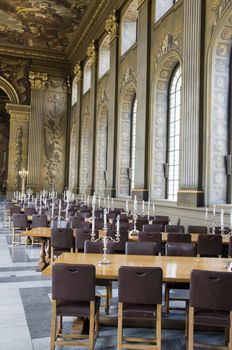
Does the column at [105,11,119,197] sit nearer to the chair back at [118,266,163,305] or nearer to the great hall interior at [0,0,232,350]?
the great hall interior at [0,0,232,350]

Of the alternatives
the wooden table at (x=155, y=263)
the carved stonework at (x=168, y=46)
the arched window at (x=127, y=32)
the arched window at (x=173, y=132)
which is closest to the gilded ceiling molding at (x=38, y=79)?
the arched window at (x=127, y=32)

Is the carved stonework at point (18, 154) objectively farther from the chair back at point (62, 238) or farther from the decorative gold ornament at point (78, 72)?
the chair back at point (62, 238)

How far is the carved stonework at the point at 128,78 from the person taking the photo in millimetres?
15811

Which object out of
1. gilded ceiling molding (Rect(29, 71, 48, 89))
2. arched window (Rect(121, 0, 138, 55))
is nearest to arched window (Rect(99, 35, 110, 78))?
arched window (Rect(121, 0, 138, 55))

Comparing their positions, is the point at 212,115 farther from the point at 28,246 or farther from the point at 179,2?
the point at 28,246

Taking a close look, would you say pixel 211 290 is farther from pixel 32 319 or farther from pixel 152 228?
pixel 152 228

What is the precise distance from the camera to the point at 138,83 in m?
14.7

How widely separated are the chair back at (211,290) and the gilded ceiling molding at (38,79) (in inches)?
952

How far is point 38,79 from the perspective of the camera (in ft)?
85.9

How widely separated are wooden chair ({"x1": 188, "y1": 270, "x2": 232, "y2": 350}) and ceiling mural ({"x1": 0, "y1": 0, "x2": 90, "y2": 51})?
19698 millimetres

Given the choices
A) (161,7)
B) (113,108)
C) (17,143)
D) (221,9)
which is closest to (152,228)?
(221,9)

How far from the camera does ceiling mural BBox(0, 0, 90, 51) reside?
21.7 m

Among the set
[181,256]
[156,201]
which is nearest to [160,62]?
[156,201]

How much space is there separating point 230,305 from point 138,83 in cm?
1194
